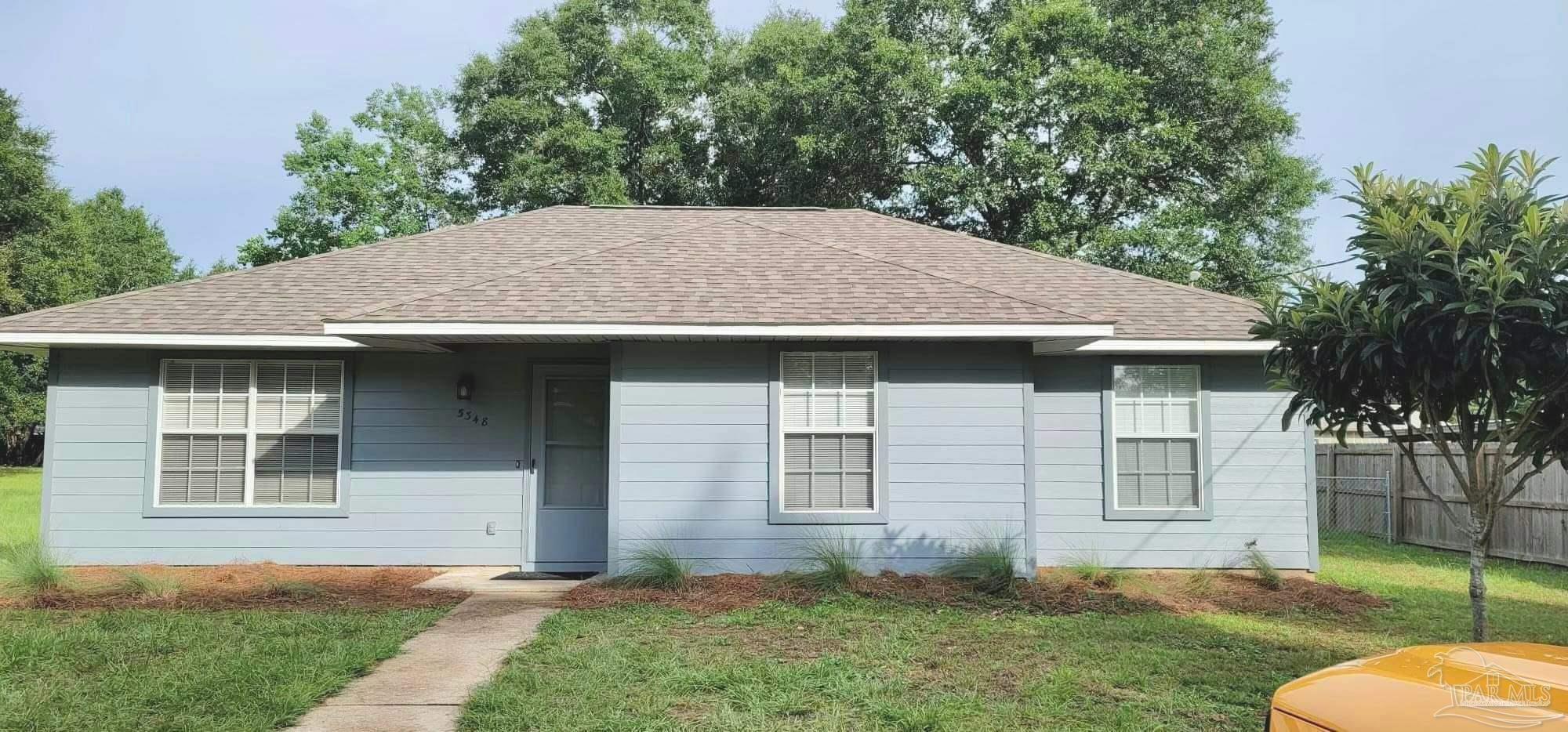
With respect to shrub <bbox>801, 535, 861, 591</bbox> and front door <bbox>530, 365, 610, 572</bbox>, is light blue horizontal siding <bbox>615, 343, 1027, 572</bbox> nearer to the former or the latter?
shrub <bbox>801, 535, 861, 591</bbox>

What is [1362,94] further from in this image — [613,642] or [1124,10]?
[613,642]

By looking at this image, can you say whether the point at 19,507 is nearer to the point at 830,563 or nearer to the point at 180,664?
the point at 180,664

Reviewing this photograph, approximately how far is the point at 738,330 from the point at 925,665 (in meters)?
3.27

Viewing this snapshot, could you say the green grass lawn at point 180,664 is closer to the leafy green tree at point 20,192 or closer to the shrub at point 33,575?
the shrub at point 33,575

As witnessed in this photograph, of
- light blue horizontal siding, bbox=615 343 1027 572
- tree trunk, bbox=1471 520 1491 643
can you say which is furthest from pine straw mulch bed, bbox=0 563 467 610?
tree trunk, bbox=1471 520 1491 643

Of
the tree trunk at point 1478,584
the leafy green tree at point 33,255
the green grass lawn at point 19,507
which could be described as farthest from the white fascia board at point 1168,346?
the leafy green tree at point 33,255

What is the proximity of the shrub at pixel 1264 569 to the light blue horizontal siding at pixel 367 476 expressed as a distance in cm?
686

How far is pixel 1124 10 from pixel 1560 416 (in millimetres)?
18258

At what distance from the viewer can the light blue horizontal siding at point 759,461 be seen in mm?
8266

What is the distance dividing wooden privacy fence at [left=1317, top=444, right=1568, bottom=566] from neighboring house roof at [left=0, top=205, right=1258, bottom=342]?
3.84 metres

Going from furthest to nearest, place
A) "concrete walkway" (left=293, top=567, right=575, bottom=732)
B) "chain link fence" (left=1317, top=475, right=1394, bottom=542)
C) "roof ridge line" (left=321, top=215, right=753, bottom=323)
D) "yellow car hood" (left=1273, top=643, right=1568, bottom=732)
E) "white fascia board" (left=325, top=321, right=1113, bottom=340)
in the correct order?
"chain link fence" (left=1317, top=475, right=1394, bottom=542)
"roof ridge line" (left=321, top=215, right=753, bottom=323)
"white fascia board" (left=325, top=321, right=1113, bottom=340)
"concrete walkway" (left=293, top=567, right=575, bottom=732)
"yellow car hood" (left=1273, top=643, right=1568, bottom=732)

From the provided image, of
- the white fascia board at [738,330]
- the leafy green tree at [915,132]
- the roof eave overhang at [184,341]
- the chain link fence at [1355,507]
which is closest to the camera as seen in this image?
the white fascia board at [738,330]

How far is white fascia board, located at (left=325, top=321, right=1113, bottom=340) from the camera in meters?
7.97

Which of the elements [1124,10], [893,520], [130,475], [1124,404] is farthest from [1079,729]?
[1124,10]
